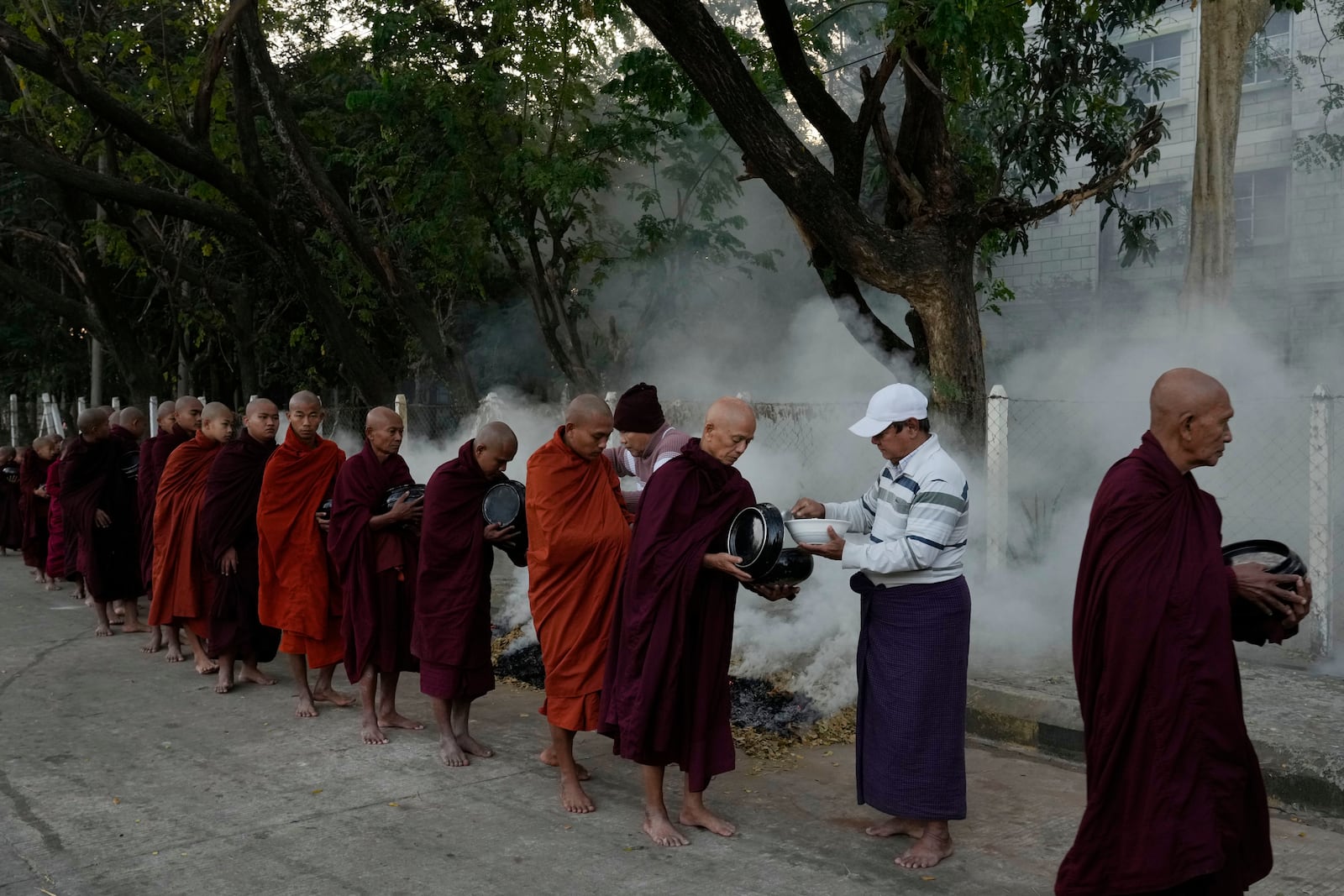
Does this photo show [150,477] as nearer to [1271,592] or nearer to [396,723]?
[396,723]

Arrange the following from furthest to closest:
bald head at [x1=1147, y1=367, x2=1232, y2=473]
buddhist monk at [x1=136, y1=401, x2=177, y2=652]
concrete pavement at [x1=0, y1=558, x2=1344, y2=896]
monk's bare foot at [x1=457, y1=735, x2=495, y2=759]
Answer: buddhist monk at [x1=136, y1=401, x2=177, y2=652] → monk's bare foot at [x1=457, y1=735, x2=495, y2=759] → concrete pavement at [x1=0, y1=558, x2=1344, y2=896] → bald head at [x1=1147, y1=367, x2=1232, y2=473]

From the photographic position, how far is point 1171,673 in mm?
2965

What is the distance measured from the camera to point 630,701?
430 cm

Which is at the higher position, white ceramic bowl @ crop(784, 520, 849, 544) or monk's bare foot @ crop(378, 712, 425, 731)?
white ceramic bowl @ crop(784, 520, 849, 544)

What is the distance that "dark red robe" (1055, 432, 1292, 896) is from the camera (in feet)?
9.69

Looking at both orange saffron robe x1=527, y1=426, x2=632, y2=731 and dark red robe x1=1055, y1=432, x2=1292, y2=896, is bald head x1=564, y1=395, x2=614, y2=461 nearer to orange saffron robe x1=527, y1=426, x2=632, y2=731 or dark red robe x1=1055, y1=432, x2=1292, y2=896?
orange saffron robe x1=527, y1=426, x2=632, y2=731

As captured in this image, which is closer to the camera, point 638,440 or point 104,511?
point 638,440

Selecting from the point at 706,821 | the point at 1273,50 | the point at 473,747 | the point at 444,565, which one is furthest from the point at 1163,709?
the point at 1273,50

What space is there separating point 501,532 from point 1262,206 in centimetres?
1330

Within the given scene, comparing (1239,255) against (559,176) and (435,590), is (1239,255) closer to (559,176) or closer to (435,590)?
(559,176)

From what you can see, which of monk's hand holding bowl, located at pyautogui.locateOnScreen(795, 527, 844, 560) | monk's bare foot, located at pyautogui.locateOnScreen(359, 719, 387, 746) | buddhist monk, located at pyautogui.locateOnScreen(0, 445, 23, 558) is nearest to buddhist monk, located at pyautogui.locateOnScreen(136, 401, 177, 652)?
monk's bare foot, located at pyautogui.locateOnScreen(359, 719, 387, 746)

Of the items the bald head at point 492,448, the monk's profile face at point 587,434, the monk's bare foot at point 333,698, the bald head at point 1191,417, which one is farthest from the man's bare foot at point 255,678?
the bald head at point 1191,417

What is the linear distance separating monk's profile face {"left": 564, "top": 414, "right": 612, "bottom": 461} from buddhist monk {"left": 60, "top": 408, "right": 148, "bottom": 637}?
5573 millimetres

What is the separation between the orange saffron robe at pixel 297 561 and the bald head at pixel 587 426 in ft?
7.30
